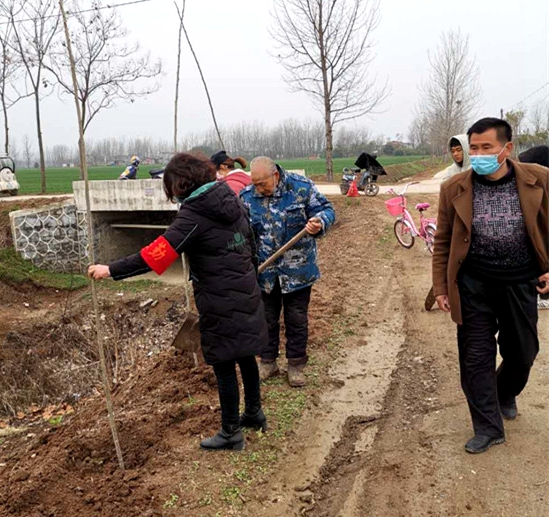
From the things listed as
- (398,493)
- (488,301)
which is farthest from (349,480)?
(488,301)

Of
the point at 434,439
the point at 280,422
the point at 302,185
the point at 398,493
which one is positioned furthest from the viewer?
the point at 302,185

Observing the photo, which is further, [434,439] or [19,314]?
[19,314]

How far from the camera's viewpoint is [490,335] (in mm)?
2941

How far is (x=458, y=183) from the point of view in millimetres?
2885

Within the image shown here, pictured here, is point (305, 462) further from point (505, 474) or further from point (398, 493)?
point (505, 474)

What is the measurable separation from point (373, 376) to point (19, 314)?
912 centimetres

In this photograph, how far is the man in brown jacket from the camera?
2.73m

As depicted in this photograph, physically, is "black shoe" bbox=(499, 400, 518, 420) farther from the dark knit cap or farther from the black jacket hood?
the dark knit cap

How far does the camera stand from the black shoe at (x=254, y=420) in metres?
3.26

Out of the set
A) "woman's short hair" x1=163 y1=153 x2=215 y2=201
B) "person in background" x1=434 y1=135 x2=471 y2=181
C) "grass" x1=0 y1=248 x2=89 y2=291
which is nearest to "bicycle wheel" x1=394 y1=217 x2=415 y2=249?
"person in background" x1=434 y1=135 x2=471 y2=181

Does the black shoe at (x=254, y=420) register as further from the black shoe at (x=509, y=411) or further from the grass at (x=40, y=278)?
the grass at (x=40, y=278)

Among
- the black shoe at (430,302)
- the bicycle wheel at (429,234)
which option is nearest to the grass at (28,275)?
the bicycle wheel at (429,234)

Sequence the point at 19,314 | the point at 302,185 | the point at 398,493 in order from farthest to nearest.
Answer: the point at 19,314, the point at 302,185, the point at 398,493

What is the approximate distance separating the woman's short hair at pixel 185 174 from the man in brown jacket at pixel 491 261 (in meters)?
1.32
